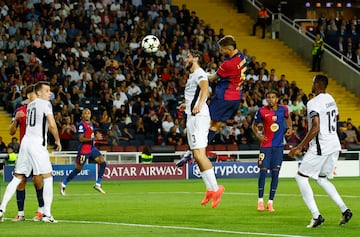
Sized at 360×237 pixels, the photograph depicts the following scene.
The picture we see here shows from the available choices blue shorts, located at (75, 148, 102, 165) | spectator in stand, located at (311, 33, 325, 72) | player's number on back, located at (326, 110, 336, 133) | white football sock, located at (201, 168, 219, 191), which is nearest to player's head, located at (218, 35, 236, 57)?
white football sock, located at (201, 168, 219, 191)

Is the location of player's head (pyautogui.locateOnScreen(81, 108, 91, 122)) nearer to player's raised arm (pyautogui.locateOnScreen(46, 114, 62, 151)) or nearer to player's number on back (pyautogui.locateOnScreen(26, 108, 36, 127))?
player's number on back (pyautogui.locateOnScreen(26, 108, 36, 127))

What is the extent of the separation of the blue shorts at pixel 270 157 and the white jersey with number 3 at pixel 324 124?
12.2ft

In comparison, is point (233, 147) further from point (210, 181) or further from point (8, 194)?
point (8, 194)

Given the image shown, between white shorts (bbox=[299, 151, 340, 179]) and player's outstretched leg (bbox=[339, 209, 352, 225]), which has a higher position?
white shorts (bbox=[299, 151, 340, 179])

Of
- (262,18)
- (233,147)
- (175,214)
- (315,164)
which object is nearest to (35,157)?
(175,214)

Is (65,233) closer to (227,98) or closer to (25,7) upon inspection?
(227,98)

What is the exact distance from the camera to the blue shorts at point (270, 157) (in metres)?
18.6

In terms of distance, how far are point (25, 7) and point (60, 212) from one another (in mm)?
22475

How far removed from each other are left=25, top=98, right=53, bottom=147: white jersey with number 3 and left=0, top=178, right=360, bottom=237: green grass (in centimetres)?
141

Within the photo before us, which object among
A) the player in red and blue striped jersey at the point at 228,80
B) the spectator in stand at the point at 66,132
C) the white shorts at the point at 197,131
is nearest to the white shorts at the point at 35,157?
the white shorts at the point at 197,131

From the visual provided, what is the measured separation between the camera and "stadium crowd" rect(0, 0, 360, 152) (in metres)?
34.8

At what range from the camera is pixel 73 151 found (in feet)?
105

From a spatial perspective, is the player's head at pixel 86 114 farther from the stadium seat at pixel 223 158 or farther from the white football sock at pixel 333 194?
the white football sock at pixel 333 194

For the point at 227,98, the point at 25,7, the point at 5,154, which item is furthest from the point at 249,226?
the point at 25,7
